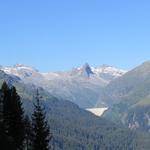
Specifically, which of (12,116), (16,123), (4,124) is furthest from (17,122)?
(4,124)

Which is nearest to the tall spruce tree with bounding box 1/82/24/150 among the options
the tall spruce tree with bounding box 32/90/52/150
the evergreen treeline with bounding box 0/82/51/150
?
the evergreen treeline with bounding box 0/82/51/150

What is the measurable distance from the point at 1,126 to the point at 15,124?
10.7m

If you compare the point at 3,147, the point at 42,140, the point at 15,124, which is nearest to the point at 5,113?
the point at 15,124

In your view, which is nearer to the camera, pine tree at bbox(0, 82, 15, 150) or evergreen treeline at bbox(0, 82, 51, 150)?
pine tree at bbox(0, 82, 15, 150)

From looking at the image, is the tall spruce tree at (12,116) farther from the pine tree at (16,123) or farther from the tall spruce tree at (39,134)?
the tall spruce tree at (39,134)

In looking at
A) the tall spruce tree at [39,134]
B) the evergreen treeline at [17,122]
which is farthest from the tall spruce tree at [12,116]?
the tall spruce tree at [39,134]

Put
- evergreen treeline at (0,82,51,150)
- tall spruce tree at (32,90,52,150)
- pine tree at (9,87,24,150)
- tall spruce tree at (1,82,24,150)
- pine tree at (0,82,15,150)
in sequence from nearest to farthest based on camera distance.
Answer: pine tree at (0,82,15,150) < tall spruce tree at (32,90,52,150) < evergreen treeline at (0,82,51,150) < tall spruce tree at (1,82,24,150) < pine tree at (9,87,24,150)

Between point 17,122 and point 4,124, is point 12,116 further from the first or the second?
point 4,124

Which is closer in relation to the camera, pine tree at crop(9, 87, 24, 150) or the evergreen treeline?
the evergreen treeline

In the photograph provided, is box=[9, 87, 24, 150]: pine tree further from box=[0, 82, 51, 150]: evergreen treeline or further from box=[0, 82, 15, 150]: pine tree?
box=[0, 82, 15, 150]: pine tree

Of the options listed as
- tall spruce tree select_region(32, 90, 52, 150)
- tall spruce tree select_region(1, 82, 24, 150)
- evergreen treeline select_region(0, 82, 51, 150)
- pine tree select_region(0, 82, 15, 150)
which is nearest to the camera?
pine tree select_region(0, 82, 15, 150)

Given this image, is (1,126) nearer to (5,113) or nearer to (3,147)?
(3,147)

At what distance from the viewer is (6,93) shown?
86.3 meters

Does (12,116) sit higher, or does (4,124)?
(12,116)
